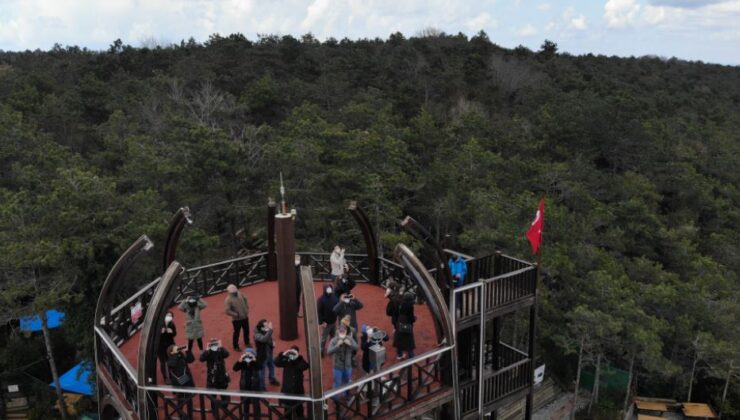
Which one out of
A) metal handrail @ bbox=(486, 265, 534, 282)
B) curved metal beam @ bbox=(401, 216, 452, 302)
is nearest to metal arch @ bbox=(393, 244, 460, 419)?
curved metal beam @ bbox=(401, 216, 452, 302)

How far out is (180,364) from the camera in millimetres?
9070

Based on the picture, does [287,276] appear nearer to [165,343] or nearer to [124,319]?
[165,343]

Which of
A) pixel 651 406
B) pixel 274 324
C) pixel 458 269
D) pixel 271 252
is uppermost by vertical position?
pixel 458 269

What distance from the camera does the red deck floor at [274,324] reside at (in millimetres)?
10352

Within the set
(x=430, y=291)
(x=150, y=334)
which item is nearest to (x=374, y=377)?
(x=430, y=291)

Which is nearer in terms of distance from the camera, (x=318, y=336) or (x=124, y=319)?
(x=318, y=336)

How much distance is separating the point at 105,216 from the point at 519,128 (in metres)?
33.0

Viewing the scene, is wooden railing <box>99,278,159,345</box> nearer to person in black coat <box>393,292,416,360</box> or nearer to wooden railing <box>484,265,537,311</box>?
person in black coat <box>393,292,416,360</box>

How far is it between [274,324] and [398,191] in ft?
77.0

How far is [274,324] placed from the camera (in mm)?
12367

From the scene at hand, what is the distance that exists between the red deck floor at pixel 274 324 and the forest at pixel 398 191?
339 inches

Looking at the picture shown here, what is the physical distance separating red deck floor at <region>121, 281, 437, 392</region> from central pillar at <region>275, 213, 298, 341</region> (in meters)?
0.44

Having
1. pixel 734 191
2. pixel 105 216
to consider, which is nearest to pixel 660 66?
pixel 734 191

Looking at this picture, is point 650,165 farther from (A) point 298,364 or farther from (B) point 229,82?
(A) point 298,364
